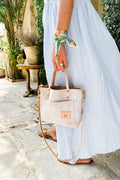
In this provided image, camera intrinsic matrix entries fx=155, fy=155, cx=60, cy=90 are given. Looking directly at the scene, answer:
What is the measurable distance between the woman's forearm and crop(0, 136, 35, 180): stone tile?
3.60 feet

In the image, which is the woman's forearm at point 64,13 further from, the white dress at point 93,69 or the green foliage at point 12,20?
the green foliage at point 12,20

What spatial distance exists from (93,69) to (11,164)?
1.03 m

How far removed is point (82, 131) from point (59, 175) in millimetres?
387

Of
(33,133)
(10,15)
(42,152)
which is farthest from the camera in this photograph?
(10,15)

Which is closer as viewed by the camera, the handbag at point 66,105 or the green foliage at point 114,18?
the handbag at point 66,105

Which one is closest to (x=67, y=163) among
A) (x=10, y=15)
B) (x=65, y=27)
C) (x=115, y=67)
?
(x=115, y=67)

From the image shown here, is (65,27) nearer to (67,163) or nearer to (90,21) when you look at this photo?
(90,21)

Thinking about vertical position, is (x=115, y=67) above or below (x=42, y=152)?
above

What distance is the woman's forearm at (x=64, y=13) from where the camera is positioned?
35.7 inches

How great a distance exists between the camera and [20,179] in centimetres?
115

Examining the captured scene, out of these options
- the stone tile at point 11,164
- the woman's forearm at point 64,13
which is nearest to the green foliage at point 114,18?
the woman's forearm at point 64,13

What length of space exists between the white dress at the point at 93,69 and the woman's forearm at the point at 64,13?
8cm

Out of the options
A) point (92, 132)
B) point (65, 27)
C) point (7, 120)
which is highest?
point (65, 27)

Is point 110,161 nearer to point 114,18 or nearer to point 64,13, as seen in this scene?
point 64,13
